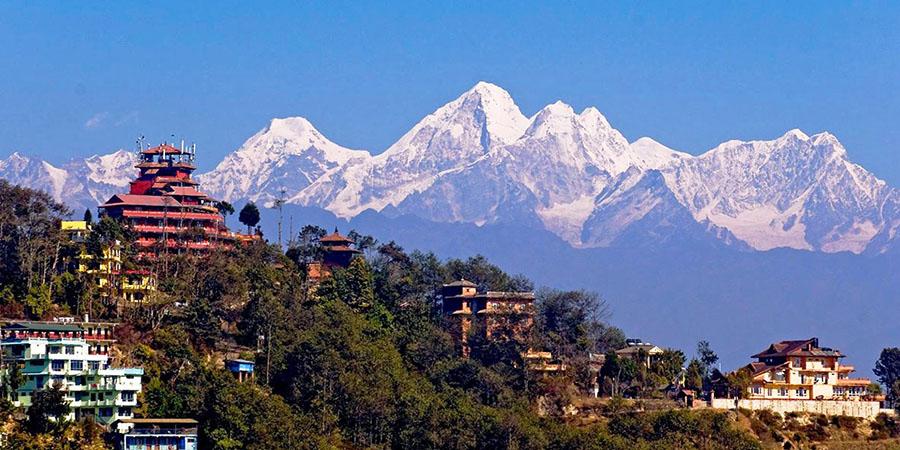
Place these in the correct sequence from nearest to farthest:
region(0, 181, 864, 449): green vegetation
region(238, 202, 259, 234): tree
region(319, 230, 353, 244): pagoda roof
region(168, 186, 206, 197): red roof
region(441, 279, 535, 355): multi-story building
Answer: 1. region(0, 181, 864, 449): green vegetation
2. region(441, 279, 535, 355): multi-story building
3. region(168, 186, 206, 197): red roof
4. region(319, 230, 353, 244): pagoda roof
5. region(238, 202, 259, 234): tree

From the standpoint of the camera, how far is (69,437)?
240ft

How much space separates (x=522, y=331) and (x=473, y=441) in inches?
632

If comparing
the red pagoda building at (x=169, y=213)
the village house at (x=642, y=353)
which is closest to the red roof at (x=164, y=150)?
the red pagoda building at (x=169, y=213)

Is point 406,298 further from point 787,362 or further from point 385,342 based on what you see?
point 787,362

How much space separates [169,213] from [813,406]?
3684 cm

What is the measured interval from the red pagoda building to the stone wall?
95.4 feet

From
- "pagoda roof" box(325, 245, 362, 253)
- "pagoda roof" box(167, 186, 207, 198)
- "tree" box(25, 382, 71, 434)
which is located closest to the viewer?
"tree" box(25, 382, 71, 434)

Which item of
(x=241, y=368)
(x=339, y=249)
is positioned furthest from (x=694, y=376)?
(x=241, y=368)

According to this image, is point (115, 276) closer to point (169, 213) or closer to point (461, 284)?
point (169, 213)

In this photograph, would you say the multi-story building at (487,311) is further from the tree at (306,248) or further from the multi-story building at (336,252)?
the tree at (306,248)

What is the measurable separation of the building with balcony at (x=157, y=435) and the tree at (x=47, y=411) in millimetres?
2614

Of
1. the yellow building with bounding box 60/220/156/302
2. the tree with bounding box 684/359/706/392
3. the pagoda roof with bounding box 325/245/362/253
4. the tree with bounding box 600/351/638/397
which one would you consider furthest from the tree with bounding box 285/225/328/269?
the tree with bounding box 684/359/706/392

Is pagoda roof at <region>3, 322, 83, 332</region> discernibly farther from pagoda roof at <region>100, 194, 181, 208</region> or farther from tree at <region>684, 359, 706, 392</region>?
tree at <region>684, 359, 706, 392</region>

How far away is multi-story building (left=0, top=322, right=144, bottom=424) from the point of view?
252 ft
